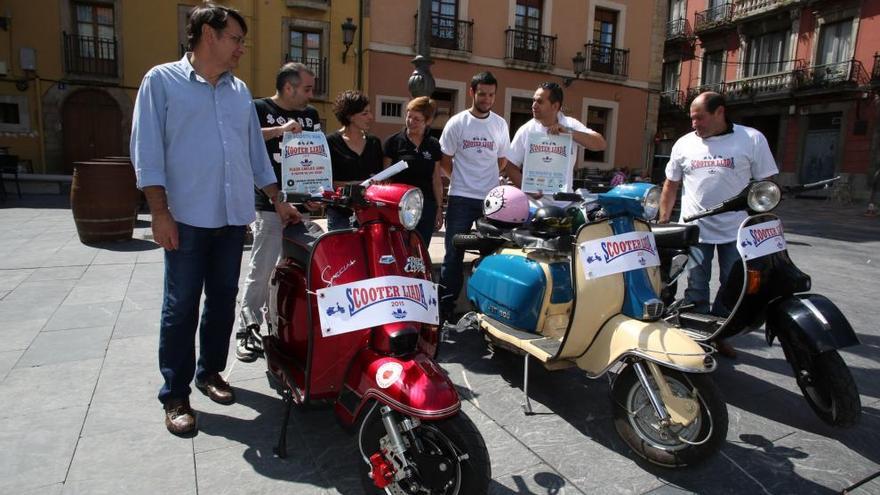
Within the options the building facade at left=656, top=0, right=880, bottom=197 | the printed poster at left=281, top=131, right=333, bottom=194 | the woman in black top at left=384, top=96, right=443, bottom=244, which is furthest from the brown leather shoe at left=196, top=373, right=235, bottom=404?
the building facade at left=656, top=0, right=880, bottom=197

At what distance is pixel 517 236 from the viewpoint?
10.1 feet

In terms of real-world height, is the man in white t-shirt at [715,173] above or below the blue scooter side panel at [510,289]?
above

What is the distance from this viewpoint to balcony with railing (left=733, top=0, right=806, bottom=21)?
2129 centimetres

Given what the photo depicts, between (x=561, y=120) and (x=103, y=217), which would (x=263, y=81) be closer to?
(x=103, y=217)

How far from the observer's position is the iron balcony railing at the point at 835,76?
18984 mm

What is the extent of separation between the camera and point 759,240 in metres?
2.81

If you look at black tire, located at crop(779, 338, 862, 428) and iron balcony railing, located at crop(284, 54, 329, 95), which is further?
iron balcony railing, located at crop(284, 54, 329, 95)

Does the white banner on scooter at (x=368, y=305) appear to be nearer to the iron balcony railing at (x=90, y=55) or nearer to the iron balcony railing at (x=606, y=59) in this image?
the iron balcony railing at (x=90, y=55)

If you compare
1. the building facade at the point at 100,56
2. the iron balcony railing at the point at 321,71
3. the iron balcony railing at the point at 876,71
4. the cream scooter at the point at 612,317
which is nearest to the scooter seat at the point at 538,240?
the cream scooter at the point at 612,317

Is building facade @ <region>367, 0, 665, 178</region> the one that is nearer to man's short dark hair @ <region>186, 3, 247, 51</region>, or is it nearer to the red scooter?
man's short dark hair @ <region>186, 3, 247, 51</region>

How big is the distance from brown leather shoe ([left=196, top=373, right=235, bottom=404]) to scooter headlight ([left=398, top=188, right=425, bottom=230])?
1397mm

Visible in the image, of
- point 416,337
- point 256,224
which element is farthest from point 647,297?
point 256,224

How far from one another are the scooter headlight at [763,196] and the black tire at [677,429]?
1054mm

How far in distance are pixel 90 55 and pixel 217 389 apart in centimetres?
1571
